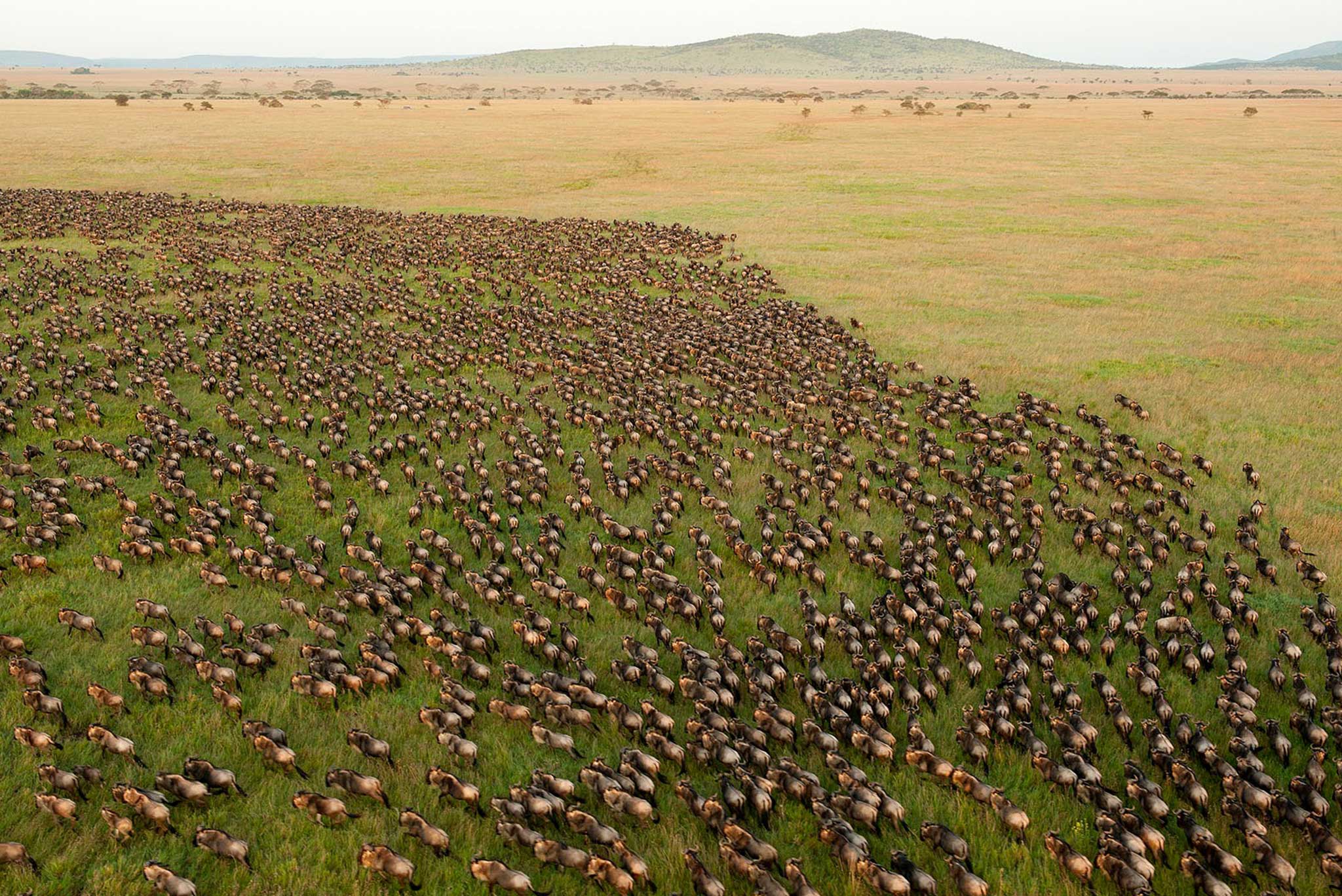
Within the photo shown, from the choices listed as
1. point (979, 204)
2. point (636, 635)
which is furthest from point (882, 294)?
point (979, 204)

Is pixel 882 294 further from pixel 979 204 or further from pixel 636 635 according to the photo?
pixel 979 204

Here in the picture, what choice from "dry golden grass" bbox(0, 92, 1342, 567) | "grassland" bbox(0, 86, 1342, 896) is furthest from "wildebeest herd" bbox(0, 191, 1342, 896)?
"dry golden grass" bbox(0, 92, 1342, 567)

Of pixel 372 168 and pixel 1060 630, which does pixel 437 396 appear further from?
pixel 372 168

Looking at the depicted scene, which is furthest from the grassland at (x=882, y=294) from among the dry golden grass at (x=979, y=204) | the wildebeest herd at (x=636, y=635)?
the dry golden grass at (x=979, y=204)

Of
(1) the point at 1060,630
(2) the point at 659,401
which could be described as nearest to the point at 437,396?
(2) the point at 659,401

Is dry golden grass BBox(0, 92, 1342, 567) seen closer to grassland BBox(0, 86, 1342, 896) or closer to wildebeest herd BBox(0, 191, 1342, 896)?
grassland BBox(0, 86, 1342, 896)
